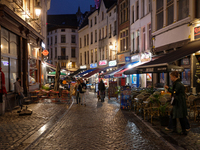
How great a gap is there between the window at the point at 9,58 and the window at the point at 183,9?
10.6 meters

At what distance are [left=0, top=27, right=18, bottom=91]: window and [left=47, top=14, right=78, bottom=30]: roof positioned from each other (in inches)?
1927

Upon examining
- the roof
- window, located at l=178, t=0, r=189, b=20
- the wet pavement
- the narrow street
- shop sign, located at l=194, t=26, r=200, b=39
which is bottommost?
the narrow street

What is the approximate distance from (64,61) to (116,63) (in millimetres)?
32392

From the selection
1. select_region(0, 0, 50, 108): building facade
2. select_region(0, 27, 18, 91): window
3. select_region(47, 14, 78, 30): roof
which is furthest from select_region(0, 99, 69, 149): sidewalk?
select_region(47, 14, 78, 30): roof

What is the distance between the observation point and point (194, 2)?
47.5ft

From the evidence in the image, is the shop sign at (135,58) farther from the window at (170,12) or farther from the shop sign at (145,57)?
the window at (170,12)

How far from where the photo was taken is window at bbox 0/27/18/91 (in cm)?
1359

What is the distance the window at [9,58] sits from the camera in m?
13.6

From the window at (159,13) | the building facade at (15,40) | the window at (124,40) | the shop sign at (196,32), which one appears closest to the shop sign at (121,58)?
the window at (124,40)

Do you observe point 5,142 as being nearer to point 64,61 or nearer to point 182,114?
point 182,114

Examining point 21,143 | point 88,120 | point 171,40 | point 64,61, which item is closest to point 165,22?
point 171,40

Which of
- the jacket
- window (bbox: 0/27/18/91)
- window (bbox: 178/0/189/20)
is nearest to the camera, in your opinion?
the jacket

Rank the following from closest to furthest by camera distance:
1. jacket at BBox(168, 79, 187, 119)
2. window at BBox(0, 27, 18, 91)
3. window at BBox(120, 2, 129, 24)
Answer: jacket at BBox(168, 79, 187, 119) < window at BBox(0, 27, 18, 91) < window at BBox(120, 2, 129, 24)

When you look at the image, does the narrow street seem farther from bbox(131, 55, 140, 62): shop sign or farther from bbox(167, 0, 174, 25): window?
bbox(131, 55, 140, 62): shop sign
